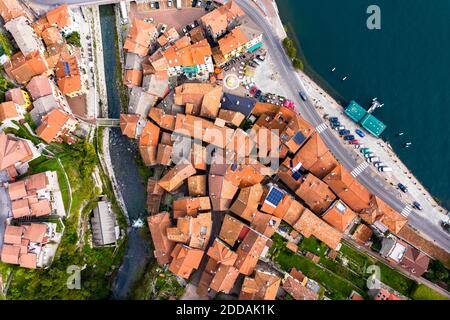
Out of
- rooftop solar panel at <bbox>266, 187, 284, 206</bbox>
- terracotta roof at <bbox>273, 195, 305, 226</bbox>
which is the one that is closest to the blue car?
terracotta roof at <bbox>273, 195, 305, 226</bbox>

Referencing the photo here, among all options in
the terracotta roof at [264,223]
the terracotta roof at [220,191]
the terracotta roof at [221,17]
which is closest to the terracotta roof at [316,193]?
the terracotta roof at [264,223]

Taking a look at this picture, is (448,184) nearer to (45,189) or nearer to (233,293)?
(233,293)

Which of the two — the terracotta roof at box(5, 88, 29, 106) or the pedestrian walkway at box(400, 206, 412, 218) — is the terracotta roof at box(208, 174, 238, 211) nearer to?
the pedestrian walkway at box(400, 206, 412, 218)

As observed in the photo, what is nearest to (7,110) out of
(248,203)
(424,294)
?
(248,203)

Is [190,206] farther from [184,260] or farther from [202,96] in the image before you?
[202,96]

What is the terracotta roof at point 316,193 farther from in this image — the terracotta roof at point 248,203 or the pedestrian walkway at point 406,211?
the pedestrian walkway at point 406,211

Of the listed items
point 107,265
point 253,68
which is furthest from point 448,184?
point 107,265
